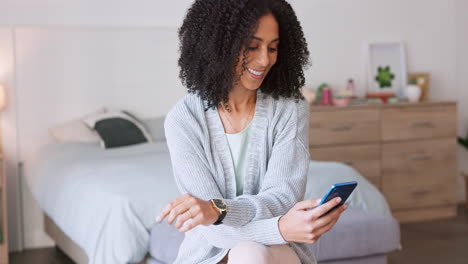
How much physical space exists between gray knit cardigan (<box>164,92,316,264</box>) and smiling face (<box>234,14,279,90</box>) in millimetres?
117

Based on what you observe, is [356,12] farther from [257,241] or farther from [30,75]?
[257,241]

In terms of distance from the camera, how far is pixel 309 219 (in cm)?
165

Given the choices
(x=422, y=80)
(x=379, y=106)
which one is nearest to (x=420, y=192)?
(x=379, y=106)

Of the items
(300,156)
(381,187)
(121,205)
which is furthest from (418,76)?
(300,156)

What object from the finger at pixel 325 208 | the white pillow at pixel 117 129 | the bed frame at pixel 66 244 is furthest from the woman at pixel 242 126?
the white pillow at pixel 117 129

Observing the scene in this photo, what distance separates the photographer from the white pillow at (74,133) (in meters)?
4.35

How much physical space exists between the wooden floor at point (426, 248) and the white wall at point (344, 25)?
Answer: 0.93 feet

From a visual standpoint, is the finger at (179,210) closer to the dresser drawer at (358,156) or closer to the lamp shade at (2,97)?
the lamp shade at (2,97)

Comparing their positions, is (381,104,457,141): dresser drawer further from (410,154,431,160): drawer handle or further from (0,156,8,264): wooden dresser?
(0,156,8,264): wooden dresser

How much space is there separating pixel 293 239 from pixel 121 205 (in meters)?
1.34

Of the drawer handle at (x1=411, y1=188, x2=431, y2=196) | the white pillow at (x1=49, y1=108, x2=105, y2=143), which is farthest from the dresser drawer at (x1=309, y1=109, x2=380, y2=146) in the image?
the white pillow at (x1=49, y1=108, x2=105, y2=143)

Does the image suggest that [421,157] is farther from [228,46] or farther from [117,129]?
[228,46]

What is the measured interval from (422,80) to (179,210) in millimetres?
4010

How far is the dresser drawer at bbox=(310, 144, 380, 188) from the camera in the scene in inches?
187
